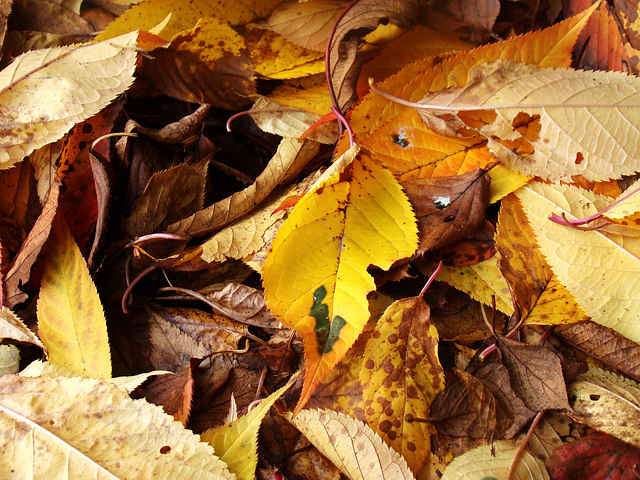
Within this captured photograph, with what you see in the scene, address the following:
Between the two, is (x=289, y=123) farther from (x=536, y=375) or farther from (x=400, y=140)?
(x=536, y=375)

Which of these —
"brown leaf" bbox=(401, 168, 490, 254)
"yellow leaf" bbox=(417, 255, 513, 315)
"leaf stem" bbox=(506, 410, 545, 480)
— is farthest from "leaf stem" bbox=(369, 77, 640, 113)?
"leaf stem" bbox=(506, 410, 545, 480)

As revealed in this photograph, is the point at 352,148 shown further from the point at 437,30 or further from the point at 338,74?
the point at 437,30

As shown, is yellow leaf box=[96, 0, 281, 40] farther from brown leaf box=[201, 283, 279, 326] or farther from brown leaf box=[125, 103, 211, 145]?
brown leaf box=[201, 283, 279, 326]

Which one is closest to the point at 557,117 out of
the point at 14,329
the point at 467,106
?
the point at 467,106

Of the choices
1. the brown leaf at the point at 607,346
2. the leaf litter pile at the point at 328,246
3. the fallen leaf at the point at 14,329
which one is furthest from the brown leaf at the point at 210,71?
the brown leaf at the point at 607,346

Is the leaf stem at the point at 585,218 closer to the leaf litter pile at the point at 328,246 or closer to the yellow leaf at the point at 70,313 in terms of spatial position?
the leaf litter pile at the point at 328,246

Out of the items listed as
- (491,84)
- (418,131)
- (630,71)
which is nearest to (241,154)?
(418,131)
